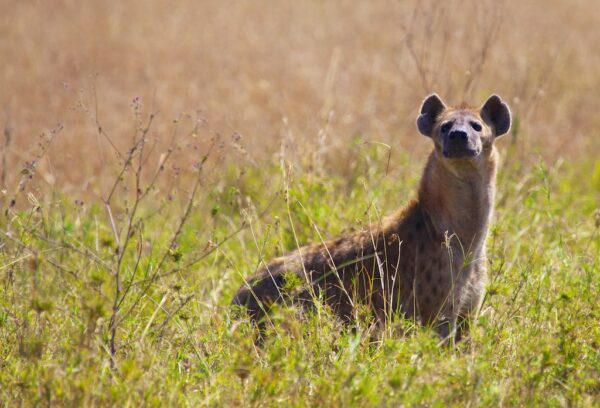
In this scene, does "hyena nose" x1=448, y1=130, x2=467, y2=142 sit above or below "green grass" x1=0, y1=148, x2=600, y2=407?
above

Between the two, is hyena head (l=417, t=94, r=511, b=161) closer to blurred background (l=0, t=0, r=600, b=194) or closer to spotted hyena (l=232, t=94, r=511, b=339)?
spotted hyena (l=232, t=94, r=511, b=339)

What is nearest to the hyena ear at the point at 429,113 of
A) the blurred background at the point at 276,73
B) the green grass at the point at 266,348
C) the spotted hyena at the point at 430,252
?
the spotted hyena at the point at 430,252

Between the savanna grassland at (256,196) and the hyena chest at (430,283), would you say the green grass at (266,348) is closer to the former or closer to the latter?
the savanna grassland at (256,196)

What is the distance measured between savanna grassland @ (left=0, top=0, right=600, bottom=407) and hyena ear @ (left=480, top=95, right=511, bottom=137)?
0.42 metres

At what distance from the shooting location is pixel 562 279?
21.4 feet

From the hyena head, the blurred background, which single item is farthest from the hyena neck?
the blurred background

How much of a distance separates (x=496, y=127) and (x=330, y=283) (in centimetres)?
161

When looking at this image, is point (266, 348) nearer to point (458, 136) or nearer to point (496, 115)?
point (458, 136)

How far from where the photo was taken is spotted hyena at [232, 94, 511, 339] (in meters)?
6.19

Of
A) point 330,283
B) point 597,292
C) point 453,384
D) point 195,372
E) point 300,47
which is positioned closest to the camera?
point 453,384

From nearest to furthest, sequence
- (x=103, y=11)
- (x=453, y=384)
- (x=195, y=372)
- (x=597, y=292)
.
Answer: (x=453, y=384) → (x=195, y=372) → (x=597, y=292) → (x=103, y=11)

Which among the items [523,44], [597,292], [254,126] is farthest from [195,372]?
[523,44]

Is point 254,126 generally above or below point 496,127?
below

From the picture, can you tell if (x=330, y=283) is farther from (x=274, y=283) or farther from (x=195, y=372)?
(x=195, y=372)
